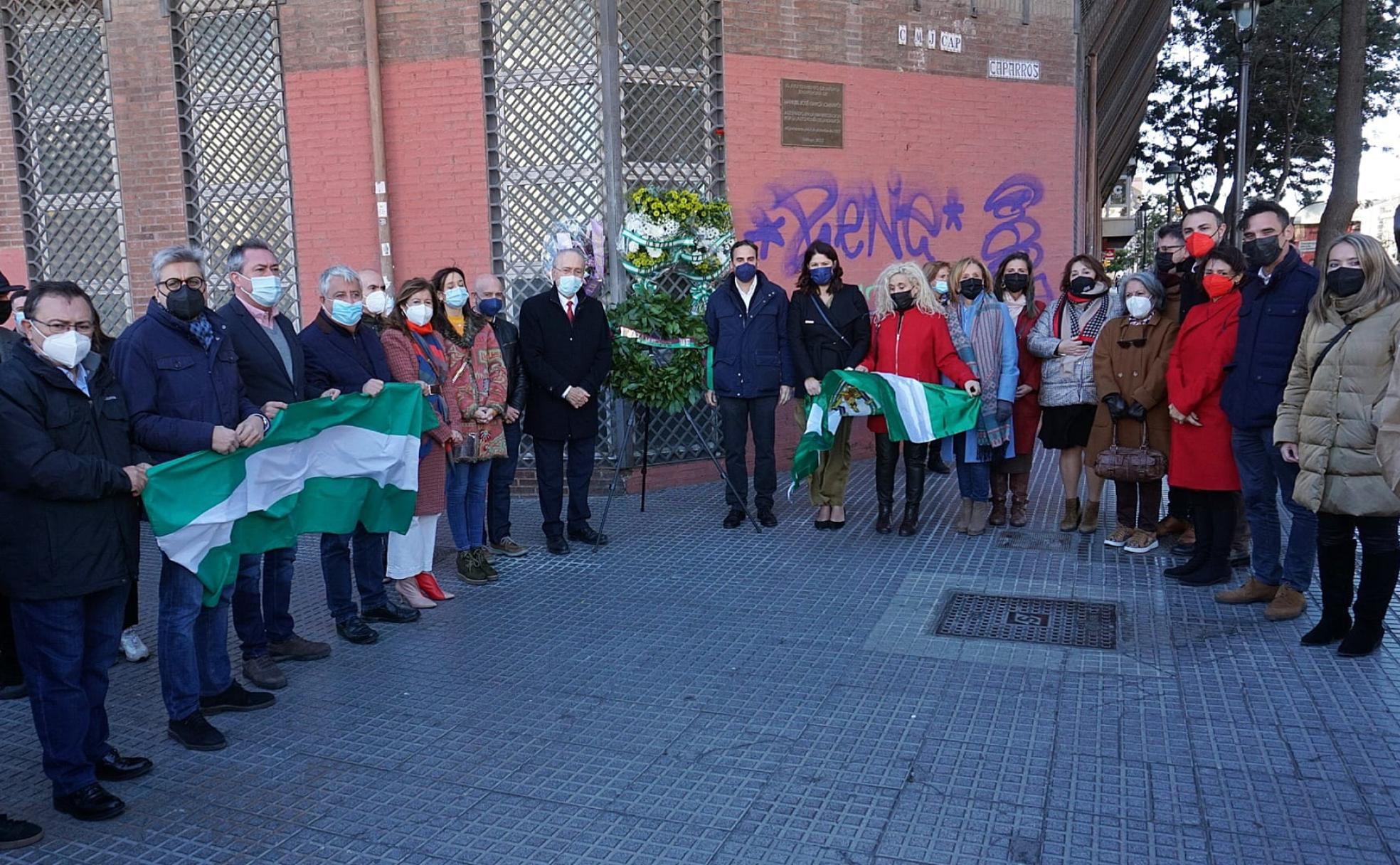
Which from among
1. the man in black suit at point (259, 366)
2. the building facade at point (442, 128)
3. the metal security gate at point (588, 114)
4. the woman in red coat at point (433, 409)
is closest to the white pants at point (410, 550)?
the woman in red coat at point (433, 409)

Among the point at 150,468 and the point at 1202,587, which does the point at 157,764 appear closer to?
the point at 150,468

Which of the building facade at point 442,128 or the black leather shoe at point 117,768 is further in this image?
the building facade at point 442,128

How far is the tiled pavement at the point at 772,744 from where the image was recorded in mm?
3648

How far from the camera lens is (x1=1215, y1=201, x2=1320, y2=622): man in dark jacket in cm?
576

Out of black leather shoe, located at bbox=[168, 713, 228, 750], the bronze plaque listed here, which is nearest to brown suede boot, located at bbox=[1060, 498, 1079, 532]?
the bronze plaque

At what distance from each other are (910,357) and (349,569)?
435 cm

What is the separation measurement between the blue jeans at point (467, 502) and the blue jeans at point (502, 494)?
1.30ft

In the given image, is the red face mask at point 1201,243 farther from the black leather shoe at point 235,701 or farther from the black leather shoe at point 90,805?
the black leather shoe at point 90,805

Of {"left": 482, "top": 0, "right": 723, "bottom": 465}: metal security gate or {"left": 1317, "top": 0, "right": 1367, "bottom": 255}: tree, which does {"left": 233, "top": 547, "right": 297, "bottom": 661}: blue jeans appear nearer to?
{"left": 482, "top": 0, "right": 723, "bottom": 465}: metal security gate

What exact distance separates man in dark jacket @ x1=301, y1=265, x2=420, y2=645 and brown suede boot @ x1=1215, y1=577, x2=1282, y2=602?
4875 millimetres

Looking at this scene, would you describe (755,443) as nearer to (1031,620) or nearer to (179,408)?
(1031,620)

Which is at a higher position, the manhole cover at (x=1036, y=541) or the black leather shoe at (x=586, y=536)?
the black leather shoe at (x=586, y=536)

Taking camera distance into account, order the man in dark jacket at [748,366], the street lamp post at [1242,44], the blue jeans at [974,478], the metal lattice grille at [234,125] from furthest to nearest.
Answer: the street lamp post at [1242,44] → the metal lattice grille at [234,125] → the man in dark jacket at [748,366] → the blue jeans at [974,478]

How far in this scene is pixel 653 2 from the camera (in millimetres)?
9688
